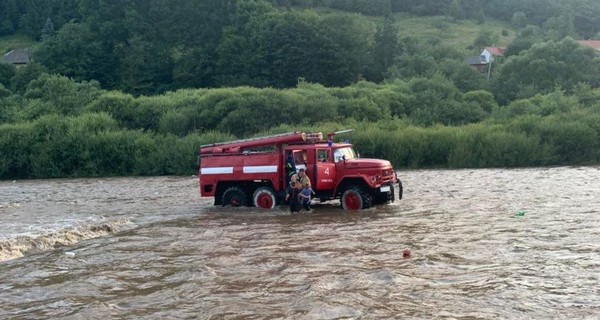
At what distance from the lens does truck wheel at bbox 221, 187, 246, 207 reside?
73.4 ft

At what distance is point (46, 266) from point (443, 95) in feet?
165

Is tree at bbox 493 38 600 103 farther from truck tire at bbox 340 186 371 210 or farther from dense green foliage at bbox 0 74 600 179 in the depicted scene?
truck tire at bbox 340 186 371 210

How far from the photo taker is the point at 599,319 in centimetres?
884

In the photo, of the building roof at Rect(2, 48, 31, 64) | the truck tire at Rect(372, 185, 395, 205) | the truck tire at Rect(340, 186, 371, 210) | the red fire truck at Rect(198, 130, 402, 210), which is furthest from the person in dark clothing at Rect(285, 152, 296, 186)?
the building roof at Rect(2, 48, 31, 64)

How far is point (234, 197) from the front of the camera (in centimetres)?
2252

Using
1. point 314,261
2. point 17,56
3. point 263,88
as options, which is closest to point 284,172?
point 314,261

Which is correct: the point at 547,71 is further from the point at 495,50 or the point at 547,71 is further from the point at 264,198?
the point at 264,198

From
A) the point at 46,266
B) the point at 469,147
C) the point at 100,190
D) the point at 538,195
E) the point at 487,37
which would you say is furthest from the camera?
the point at 487,37

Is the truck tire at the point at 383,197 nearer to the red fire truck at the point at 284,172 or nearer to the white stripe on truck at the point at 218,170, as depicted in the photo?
the red fire truck at the point at 284,172

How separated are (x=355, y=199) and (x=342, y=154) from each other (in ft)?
4.85

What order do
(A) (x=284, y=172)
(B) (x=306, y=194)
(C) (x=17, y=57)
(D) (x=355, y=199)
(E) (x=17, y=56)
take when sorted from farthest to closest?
(E) (x=17, y=56) → (C) (x=17, y=57) → (A) (x=284, y=172) → (D) (x=355, y=199) → (B) (x=306, y=194)

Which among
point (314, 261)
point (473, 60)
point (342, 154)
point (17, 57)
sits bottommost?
point (314, 261)

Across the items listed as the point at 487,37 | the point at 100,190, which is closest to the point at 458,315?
the point at 100,190

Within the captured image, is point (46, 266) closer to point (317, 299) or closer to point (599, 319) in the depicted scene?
point (317, 299)
